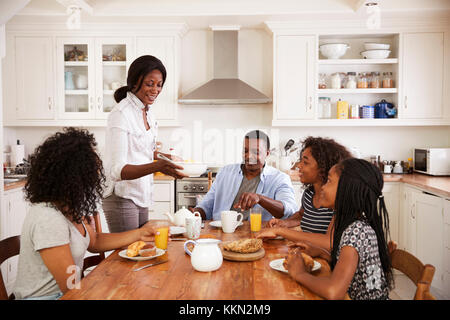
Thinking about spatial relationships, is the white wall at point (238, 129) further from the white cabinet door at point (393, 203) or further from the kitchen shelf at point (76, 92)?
the white cabinet door at point (393, 203)

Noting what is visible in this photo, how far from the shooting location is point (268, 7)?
12.2ft

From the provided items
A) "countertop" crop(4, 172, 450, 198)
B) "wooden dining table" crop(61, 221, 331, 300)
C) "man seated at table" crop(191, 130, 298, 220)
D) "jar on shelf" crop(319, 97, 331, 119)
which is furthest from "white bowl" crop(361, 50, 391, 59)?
"wooden dining table" crop(61, 221, 331, 300)

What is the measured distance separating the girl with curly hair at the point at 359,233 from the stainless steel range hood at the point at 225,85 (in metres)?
2.59

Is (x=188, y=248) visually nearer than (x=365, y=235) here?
No

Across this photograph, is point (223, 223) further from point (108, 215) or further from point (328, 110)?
point (328, 110)

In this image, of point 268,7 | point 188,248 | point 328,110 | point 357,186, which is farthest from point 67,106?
point 357,186

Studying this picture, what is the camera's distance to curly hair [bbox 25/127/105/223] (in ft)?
4.66

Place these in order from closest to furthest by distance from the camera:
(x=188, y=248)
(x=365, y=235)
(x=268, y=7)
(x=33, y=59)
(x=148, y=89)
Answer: (x=365, y=235)
(x=188, y=248)
(x=148, y=89)
(x=268, y=7)
(x=33, y=59)

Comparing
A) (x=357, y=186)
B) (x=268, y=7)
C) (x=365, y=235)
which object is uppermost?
(x=268, y=7)

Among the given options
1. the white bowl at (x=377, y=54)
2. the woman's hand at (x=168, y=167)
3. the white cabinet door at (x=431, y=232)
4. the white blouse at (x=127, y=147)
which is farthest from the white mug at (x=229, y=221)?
the white bowl at (x=377, y=54)

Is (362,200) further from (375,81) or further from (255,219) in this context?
(375,81)

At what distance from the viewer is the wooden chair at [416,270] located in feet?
3.57

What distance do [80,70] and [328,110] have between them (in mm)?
2463

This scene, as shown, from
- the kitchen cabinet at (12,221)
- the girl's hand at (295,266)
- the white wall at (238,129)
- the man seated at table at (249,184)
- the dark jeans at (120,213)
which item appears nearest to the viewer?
the girl's hand at (295,266)
